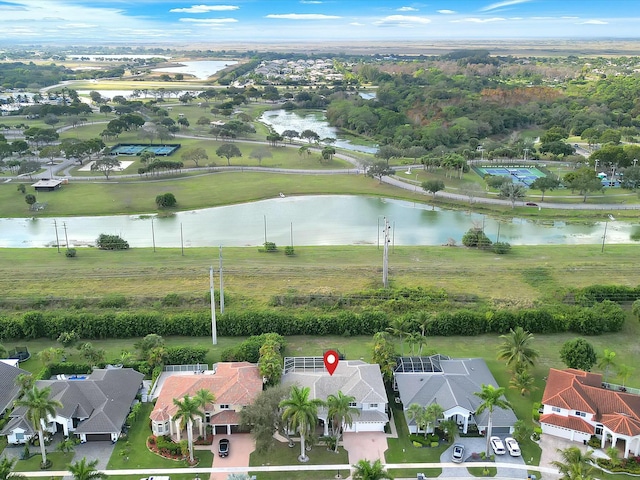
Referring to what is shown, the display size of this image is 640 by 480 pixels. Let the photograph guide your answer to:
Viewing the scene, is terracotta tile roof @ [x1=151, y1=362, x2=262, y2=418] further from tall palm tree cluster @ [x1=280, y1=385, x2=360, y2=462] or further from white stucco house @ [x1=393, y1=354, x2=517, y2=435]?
white stucco house @ [x1=393, y1=354, x2=517, y2=435]

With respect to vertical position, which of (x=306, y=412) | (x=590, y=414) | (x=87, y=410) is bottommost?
(x=87, y=410)

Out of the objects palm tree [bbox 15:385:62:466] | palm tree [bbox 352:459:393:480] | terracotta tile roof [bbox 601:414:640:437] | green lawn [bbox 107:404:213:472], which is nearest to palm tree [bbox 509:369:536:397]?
terracotta tile roof [bbox 601:414:640:437]

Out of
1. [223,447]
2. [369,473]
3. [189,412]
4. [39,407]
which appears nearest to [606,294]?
[369,473]

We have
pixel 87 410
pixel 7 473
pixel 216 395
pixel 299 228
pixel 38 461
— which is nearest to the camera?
pixel 7 473

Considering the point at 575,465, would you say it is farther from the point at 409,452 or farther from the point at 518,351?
the point at 518,351

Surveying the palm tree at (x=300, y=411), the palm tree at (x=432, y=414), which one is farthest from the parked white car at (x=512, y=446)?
the palm tree at (x=300, y=411)

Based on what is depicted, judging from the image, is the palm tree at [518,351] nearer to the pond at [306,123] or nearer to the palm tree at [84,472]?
the palm tree at [84,472]

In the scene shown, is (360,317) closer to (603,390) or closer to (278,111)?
(603,390)
